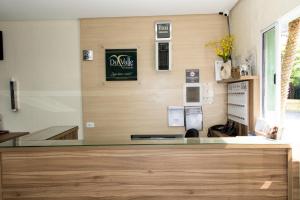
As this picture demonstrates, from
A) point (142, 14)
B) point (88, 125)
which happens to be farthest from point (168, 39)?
point (88, 125)

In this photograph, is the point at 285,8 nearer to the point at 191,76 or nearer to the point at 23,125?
the point at 191,76

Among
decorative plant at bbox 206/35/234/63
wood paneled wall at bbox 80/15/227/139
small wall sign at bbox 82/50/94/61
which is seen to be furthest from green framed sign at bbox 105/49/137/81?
decorative plant at bbox 206/35/234/63

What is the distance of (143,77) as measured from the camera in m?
3.84

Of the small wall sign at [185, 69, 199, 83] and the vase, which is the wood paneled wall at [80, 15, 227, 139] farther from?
the vase

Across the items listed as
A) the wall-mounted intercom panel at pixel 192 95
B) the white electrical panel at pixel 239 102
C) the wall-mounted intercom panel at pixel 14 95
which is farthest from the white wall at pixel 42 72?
the white electrical panel at pixel 239 102

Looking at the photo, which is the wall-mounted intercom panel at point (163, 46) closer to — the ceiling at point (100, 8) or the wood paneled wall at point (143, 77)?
the wood paneled wall at point (143, 77)

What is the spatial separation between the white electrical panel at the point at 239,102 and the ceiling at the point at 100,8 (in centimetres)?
104

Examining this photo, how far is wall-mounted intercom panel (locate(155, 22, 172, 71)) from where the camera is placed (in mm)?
3723

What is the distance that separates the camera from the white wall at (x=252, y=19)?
2213mm

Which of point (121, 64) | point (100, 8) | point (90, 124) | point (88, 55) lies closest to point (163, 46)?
point (121, 64)

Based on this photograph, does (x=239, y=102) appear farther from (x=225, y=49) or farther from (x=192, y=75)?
(x=192, y=75)

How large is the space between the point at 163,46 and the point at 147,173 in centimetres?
244

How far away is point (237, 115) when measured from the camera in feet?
10.4

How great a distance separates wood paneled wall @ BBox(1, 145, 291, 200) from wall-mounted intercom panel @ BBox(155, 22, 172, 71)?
2.28 m
